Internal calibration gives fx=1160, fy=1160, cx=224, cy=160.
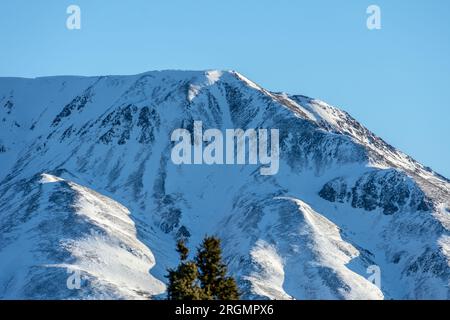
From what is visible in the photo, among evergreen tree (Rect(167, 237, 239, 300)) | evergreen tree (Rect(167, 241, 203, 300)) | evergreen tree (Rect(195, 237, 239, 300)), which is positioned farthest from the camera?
evergreen tree (Rect(195, 237, 239, 300))

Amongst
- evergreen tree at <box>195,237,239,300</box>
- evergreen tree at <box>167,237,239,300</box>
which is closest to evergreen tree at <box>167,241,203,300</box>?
evergreen tree at <box>167,237,239,300</box>

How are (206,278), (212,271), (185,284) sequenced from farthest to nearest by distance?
(212,271), (206,278), (185,284)

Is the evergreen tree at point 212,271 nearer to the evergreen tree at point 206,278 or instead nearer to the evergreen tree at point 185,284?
the evergreen tree at point 206,278

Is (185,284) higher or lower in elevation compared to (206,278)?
higher

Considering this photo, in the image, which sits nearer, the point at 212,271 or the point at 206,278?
the point at 206,278

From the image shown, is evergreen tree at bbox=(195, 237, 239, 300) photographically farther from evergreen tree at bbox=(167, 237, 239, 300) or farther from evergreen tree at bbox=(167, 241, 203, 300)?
evergreen tree at bbox=(167, 241, 203, 300)

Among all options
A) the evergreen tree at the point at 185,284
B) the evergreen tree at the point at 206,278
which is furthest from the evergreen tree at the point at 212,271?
the evergreen tree at the point at 185,284

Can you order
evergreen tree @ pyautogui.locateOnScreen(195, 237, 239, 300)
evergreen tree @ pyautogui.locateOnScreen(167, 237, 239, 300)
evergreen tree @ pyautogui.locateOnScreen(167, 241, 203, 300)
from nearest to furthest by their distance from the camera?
evergreen tree @ pyautogui.locateOnScreen(167, 241, 203, 300) < evergreen tree @ pyautogui.locateOnScreen(167, 237, 239, 300) < evergreen tree @ pyautogui.locateOnScreen(195, 237, 239, 300)

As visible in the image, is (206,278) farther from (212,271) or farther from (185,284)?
(185,284)

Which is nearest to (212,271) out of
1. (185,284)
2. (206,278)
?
(206,278)
